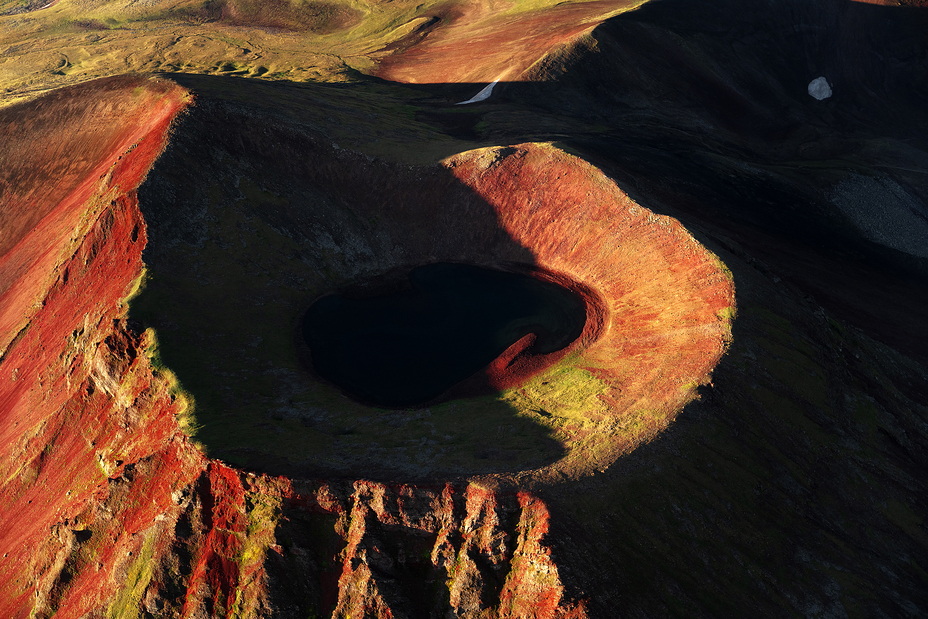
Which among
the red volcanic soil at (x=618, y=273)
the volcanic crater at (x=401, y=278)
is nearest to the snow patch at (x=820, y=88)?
the red volcanic soil at (x=618, y=273)

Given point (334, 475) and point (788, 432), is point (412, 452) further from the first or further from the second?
point (788, 432)

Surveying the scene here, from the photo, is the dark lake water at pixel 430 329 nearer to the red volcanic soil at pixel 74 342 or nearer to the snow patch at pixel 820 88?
the red volcanic soil at pixel 74 342

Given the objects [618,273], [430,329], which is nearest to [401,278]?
[430,329]

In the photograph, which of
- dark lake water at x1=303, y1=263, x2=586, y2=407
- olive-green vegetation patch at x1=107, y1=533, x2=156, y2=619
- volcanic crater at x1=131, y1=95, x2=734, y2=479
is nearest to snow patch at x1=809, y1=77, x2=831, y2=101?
volcanic crater at x1=131, y1=95, x2=734, y2=479

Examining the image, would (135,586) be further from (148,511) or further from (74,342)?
(74,342)

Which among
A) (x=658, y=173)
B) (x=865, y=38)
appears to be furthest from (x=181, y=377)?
(x=865, y=38)

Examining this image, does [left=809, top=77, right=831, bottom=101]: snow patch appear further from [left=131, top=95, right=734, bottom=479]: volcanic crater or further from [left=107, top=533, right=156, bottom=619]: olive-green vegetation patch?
[left=107, top=533, right=156, bottom=619]: olive-green vegetation patch
